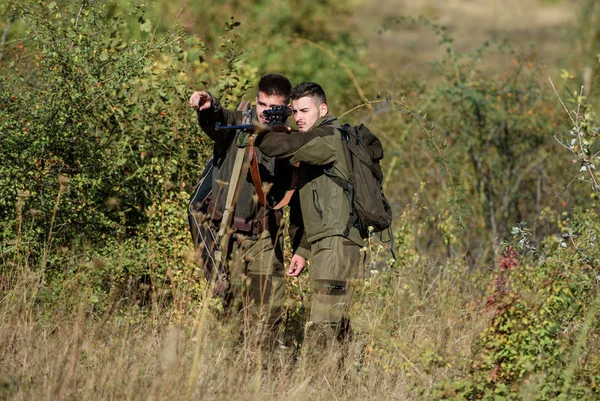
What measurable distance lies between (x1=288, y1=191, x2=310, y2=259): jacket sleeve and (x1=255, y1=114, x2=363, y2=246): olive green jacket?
0.21 metres

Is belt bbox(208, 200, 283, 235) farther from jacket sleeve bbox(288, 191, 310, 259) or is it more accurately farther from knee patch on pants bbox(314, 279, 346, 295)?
knee patch on pants bbox(314, 279, 346, 295)

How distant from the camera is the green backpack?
518cm

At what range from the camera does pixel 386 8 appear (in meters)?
46.6

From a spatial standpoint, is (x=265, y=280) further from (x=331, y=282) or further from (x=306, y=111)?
(x=306, y=111)

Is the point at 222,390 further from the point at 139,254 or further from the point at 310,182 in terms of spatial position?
the point at 139,254

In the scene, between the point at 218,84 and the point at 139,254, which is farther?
the point at 218,84

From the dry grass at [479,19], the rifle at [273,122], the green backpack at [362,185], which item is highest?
the dry grass at [479,19]

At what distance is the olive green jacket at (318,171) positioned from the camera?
5.04 meters

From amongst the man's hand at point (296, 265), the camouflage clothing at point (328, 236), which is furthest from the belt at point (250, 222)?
the camouflage clothing at point (328, 236)

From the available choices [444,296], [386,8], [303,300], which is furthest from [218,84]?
[386,8]

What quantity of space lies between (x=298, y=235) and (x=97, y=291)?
1.51 meters

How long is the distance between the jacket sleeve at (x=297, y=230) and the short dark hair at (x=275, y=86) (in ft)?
2.19

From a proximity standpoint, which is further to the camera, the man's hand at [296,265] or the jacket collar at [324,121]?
the man's hand at [296,265]

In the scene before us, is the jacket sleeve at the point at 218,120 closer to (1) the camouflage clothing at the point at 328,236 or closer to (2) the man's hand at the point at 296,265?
(1) the camouflage clothing at the point at 328,236
